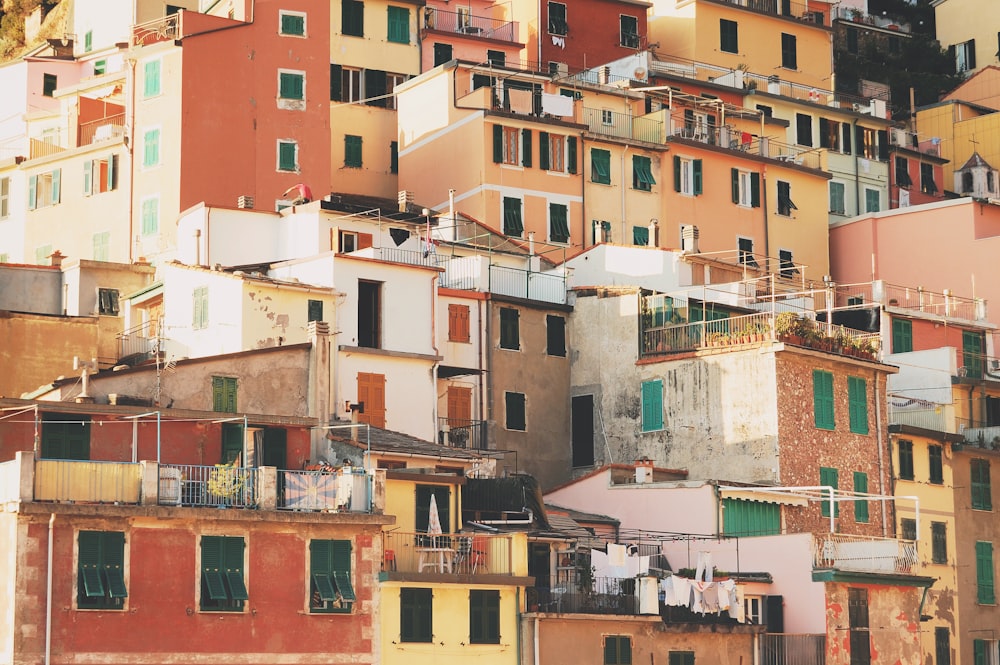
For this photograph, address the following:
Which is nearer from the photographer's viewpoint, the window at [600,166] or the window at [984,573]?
the window at [984,573]

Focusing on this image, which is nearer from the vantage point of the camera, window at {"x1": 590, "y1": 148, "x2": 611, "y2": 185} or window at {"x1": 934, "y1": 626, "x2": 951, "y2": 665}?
window at {"x1": 934, "y1": 626, "x2": 951, "y2": 665}

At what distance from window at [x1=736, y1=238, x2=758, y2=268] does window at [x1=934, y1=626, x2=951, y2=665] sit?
656 inches

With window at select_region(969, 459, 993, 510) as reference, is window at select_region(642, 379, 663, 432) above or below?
above

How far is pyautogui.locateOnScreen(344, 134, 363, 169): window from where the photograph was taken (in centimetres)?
7056

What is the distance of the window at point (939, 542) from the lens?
5544cm

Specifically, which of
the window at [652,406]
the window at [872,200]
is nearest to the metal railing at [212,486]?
the window at [652,406]

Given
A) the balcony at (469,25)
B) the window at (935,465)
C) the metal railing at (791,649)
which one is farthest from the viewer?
the balcony at (469,25)

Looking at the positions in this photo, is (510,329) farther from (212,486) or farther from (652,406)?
(212,486)

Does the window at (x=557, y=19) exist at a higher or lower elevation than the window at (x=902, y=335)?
higher

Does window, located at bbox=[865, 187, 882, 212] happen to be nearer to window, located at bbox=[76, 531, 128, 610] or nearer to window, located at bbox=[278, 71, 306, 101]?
window, located at bbox=[278, 71, 306, 101]

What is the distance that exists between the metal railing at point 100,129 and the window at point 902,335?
86.2ft

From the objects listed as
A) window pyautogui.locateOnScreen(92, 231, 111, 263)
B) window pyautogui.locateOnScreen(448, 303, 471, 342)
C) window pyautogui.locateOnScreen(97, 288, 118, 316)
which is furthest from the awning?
window pyautogui.locateOnScreen(92, 231, 111, 263)

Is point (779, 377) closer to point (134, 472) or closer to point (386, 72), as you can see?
point (134, 472)

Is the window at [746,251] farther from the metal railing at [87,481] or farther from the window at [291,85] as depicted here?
the metal railing at [87,481]
